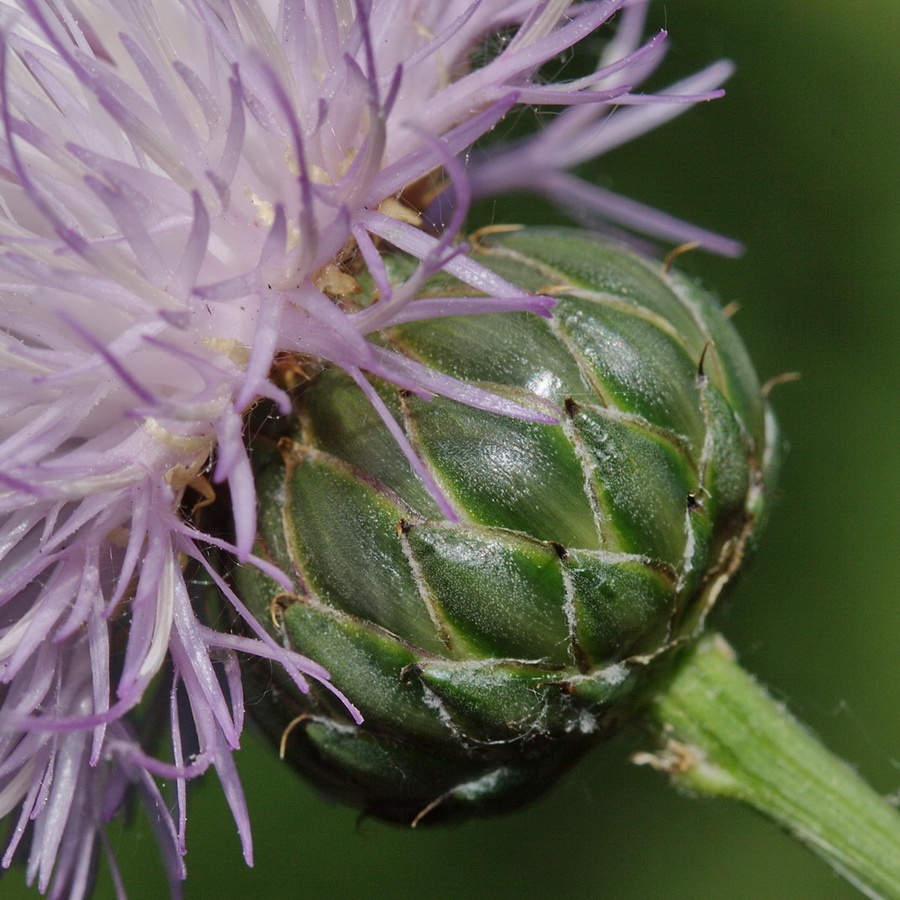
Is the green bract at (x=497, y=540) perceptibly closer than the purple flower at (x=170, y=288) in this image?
No

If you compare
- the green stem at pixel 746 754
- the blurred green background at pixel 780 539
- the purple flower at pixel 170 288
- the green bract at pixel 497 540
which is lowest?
the blurred green background at pixel 780 539

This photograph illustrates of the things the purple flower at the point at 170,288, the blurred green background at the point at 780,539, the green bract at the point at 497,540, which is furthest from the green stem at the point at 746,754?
the blurred green background at the point at 780,539

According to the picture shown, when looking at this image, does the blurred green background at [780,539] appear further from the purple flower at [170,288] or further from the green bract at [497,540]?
the purple flower at [170,288]

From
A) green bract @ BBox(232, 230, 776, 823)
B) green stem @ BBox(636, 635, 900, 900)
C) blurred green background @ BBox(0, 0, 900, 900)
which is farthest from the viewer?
blurred green background @ BBox(0, 0, 900, 900)

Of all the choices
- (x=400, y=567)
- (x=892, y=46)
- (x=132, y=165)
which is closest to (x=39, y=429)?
(x=132, y=165)

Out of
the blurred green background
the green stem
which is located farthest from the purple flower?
the blurred green background

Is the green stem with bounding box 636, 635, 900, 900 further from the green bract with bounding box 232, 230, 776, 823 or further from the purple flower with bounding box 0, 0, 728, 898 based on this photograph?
the purple flower with bounding box 0, 0, 728, 898
